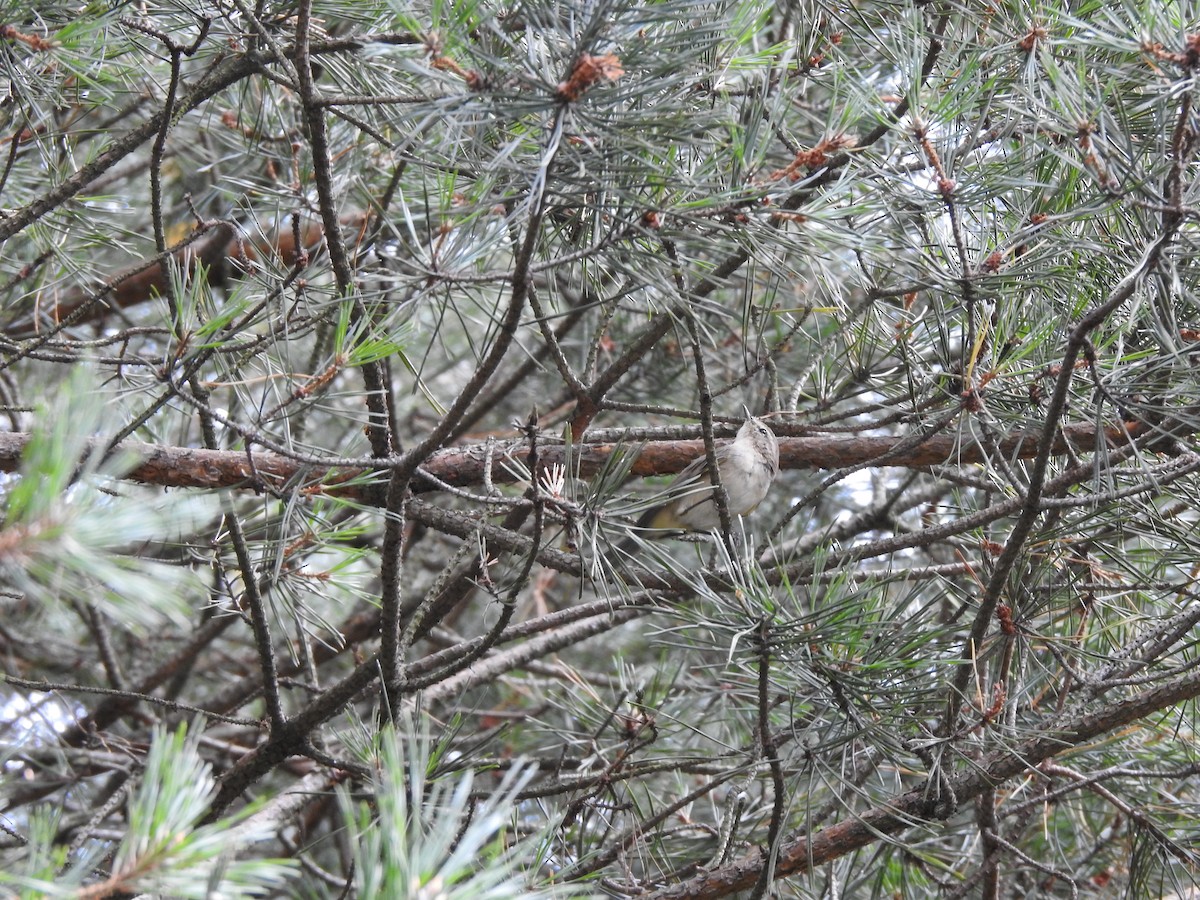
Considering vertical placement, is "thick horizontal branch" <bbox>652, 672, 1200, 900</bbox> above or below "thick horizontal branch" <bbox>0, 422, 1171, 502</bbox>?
below

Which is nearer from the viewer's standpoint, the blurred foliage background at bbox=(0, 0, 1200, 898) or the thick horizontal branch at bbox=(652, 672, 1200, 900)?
the blurred foliage background at bbox=(0, 0, 1200, 898)

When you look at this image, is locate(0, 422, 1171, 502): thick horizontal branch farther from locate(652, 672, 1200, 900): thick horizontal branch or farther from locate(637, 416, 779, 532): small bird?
locate(652, 672, 1200, 900): thick horizontal branch

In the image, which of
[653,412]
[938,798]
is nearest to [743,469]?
[653,412]

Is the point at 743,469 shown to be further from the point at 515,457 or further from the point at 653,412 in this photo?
the point at 515,457

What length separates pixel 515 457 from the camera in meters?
2.19

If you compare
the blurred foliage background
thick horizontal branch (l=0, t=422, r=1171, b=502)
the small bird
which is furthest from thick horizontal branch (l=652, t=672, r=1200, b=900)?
the small bird

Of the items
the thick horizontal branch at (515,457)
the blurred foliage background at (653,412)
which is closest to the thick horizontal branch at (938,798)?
the blurred foliage background at (653,412)

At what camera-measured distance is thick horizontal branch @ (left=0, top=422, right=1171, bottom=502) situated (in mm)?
1994

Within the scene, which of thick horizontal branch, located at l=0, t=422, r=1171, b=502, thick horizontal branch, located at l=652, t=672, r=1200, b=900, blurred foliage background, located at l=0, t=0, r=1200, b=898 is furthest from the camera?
thick horizontal branch, located at l=0, t=422, r=1171, b=502

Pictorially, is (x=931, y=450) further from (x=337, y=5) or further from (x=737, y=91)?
(x=337, y=5)

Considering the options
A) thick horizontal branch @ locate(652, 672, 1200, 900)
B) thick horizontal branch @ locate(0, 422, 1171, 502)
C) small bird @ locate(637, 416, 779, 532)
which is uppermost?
thick horizontal branch @ locate(0, 422, 1171, 502)

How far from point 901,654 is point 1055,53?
108 cm

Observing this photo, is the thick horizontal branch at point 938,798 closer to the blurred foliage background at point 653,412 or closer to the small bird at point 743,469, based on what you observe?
the blurred foliage background at point 653,412

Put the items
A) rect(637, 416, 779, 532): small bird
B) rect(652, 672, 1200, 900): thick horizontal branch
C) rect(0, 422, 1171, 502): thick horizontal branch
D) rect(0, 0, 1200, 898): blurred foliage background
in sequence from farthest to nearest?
rect(637, 416, 779, 532): small bird, rect(0, 422, 1171, 502): thick horizontal branch, rect(652, 672, 1200, 900): thick horizontal branch, rect(0, 0, 1200, 898): blurred foliage background
